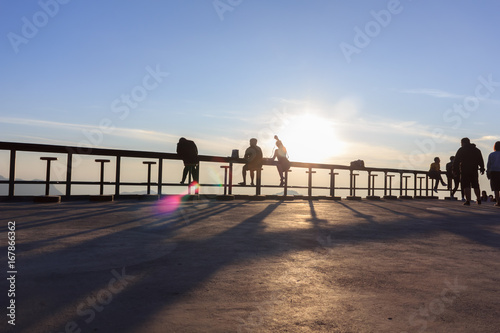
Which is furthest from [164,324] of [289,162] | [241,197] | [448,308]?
[289,162]

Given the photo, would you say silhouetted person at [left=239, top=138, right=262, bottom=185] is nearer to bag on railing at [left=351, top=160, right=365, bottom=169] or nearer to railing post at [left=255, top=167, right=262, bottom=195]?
railing post at [left=255, top=167, right=262, bottom=195]

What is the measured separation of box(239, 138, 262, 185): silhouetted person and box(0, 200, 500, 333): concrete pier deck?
27.7 feet

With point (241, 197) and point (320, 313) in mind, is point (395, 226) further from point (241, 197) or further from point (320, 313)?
point (241, 197)

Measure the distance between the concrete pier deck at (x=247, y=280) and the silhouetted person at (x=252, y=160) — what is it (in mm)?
8433

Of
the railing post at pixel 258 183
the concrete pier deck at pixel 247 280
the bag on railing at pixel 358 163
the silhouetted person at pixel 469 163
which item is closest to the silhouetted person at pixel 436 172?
the bag on railing at pixel 358 163

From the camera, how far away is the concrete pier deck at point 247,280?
225cm

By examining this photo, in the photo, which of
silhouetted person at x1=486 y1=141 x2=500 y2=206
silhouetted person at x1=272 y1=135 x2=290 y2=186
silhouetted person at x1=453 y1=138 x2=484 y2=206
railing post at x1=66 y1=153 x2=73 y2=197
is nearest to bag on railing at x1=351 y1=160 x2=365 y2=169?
silhouetted person at x1=272 y1=135 x2=290 y2=186

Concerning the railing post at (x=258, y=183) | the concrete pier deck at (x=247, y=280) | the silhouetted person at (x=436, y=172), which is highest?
the silhouetted person at (x=436, y=172)

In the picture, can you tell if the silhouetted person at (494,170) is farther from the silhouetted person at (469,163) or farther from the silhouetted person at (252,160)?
the silhouetted person at (252,160)

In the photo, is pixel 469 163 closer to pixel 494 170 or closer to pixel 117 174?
pixel 494 170

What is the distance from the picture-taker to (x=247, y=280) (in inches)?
119

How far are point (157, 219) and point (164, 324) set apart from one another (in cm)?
437

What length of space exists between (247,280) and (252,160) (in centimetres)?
1111

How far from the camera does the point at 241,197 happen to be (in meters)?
13.5
